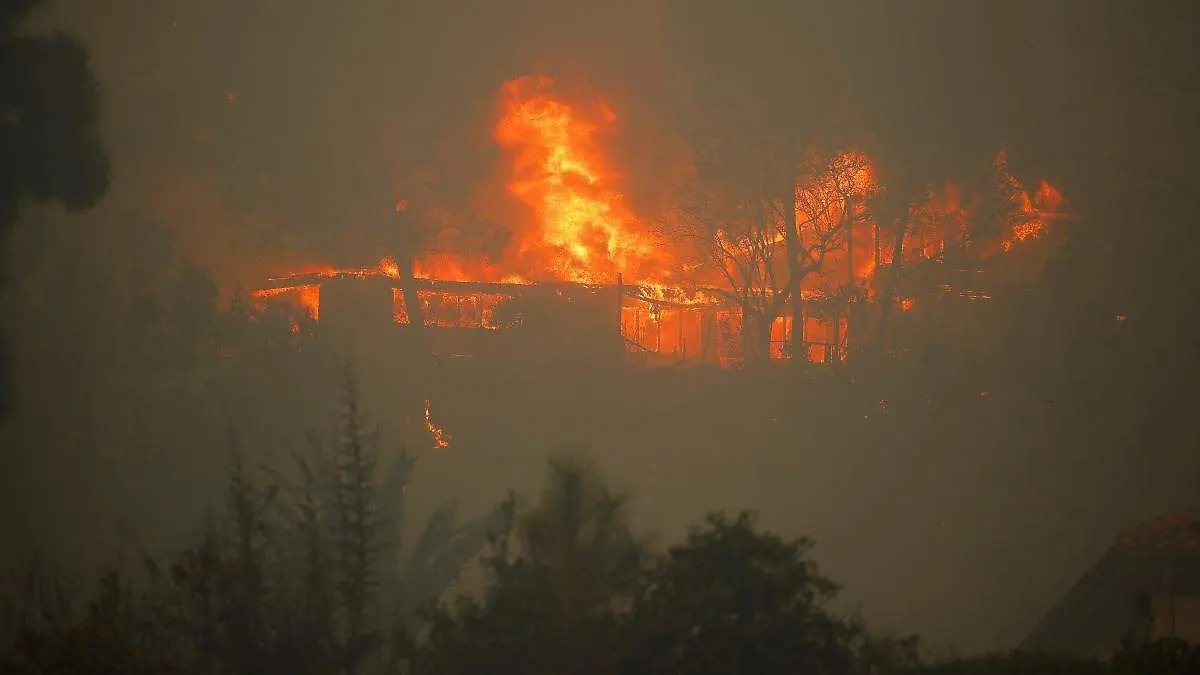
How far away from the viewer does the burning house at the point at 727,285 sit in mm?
33531

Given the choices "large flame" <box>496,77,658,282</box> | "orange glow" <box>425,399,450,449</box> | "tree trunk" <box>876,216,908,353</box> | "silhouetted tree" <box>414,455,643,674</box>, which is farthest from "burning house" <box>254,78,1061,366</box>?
"silhouetted tree" <box>414,455,643,674</box>

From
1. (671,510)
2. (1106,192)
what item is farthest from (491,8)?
(671,510)

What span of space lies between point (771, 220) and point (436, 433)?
12724 mm

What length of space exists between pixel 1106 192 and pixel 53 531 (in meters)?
32.1

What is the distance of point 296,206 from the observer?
46781 millimetres

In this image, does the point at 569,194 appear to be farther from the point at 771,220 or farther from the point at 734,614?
the point at 734,614

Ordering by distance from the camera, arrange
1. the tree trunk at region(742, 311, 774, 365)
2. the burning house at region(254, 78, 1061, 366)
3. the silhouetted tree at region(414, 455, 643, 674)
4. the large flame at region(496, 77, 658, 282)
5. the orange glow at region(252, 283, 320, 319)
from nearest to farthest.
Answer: the silhouetted tree at region(414, 455, 643, 674)
the burning house at region(254, 78, 1061, 366)
the tree trunk at region(742, 311, 774, 365)
the orange glow at region(252, 283, 320, 319)
the large flame at region(496, 77, 658, 282)

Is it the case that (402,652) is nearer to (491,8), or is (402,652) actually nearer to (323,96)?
(323,96)

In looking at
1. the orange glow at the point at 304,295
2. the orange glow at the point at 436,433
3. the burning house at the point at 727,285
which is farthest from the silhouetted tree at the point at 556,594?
the orange glow at the point at 304,295

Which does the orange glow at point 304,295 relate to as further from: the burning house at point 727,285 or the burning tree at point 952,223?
the burning tree at point 952,223

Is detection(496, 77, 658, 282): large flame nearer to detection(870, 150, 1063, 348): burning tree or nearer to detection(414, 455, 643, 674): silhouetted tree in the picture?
detection(870, 150, 1063, 348): burning tree

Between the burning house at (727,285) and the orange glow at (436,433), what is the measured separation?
2283 millimetres

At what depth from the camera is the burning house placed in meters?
33.5

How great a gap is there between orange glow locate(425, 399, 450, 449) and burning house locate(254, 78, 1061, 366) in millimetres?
2283
